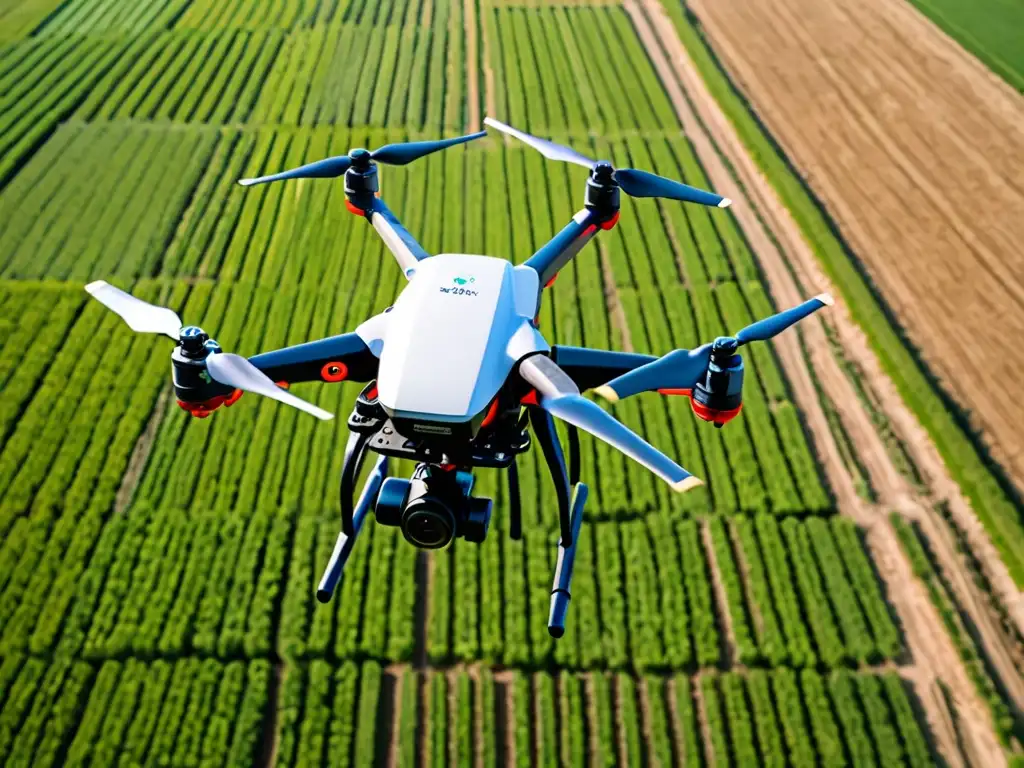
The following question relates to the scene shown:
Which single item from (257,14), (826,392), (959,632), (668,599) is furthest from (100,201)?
(959,632)

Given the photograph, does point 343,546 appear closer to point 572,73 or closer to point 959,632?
point 959,632

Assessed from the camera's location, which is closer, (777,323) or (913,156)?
(777,323)

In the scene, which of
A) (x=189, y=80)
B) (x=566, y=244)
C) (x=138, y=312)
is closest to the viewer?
(x=138, y=312)

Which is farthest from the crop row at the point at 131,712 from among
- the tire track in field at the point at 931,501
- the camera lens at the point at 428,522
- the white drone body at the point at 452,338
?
the tire track in field at the point at 931,501

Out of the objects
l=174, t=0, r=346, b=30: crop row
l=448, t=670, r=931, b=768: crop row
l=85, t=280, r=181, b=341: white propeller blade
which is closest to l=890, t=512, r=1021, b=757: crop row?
l=448, t=670, r=931, b=768: crop row

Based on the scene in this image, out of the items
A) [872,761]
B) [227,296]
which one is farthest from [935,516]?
[227,296]

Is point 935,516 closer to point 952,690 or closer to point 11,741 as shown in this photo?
point 952,690

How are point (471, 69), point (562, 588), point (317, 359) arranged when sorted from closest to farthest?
point (317, 359) < point (562, 588) < point (471, 69)

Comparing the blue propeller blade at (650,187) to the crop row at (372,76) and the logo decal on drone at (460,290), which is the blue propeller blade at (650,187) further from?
the crop row at (372,76)
